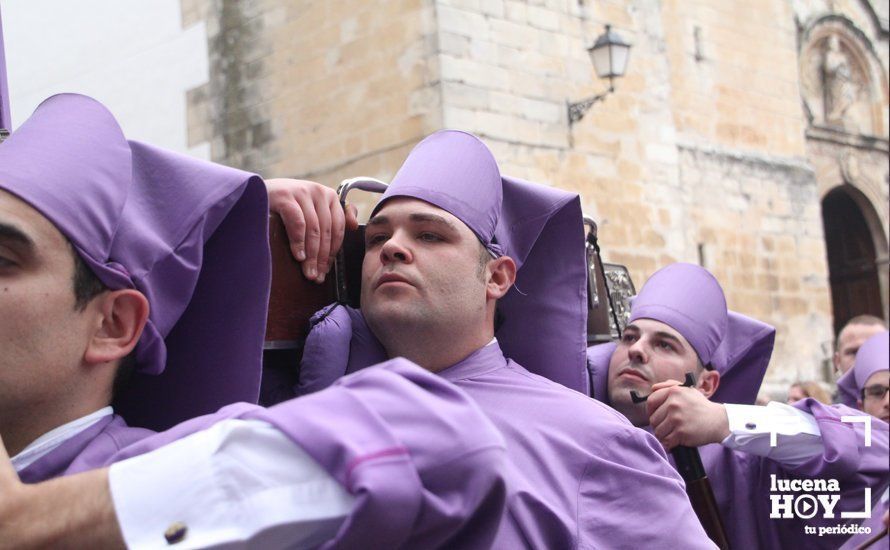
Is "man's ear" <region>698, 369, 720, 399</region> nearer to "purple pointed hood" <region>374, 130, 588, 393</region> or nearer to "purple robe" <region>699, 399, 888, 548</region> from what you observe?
"purple robe" <region>699, 399, 888, 548</region>

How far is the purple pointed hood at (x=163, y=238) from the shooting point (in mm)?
1839

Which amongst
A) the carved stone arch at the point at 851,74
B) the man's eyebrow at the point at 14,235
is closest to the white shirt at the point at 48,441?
the man's eyebrow at the point at 14,235

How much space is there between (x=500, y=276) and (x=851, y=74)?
51.0 feet

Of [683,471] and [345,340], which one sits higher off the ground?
Result: [345,340]

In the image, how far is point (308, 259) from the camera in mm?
2643

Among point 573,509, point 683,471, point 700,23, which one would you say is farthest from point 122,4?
point 573,509

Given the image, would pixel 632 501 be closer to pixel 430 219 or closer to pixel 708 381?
pixel 430 219

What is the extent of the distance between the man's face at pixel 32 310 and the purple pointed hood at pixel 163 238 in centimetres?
3

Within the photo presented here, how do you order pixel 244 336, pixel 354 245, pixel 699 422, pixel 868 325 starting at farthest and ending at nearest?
pixel 868 325 → pixel 699 422 → pixel 354 245 → pixel 244 336

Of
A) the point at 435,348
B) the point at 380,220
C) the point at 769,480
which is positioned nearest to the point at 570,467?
the point at 435,348

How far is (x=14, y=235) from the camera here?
5.75ft

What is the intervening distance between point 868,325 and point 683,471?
3.74m

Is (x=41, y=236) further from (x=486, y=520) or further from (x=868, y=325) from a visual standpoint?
(x=868, y=325)

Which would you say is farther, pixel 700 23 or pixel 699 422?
pixel 700 23
